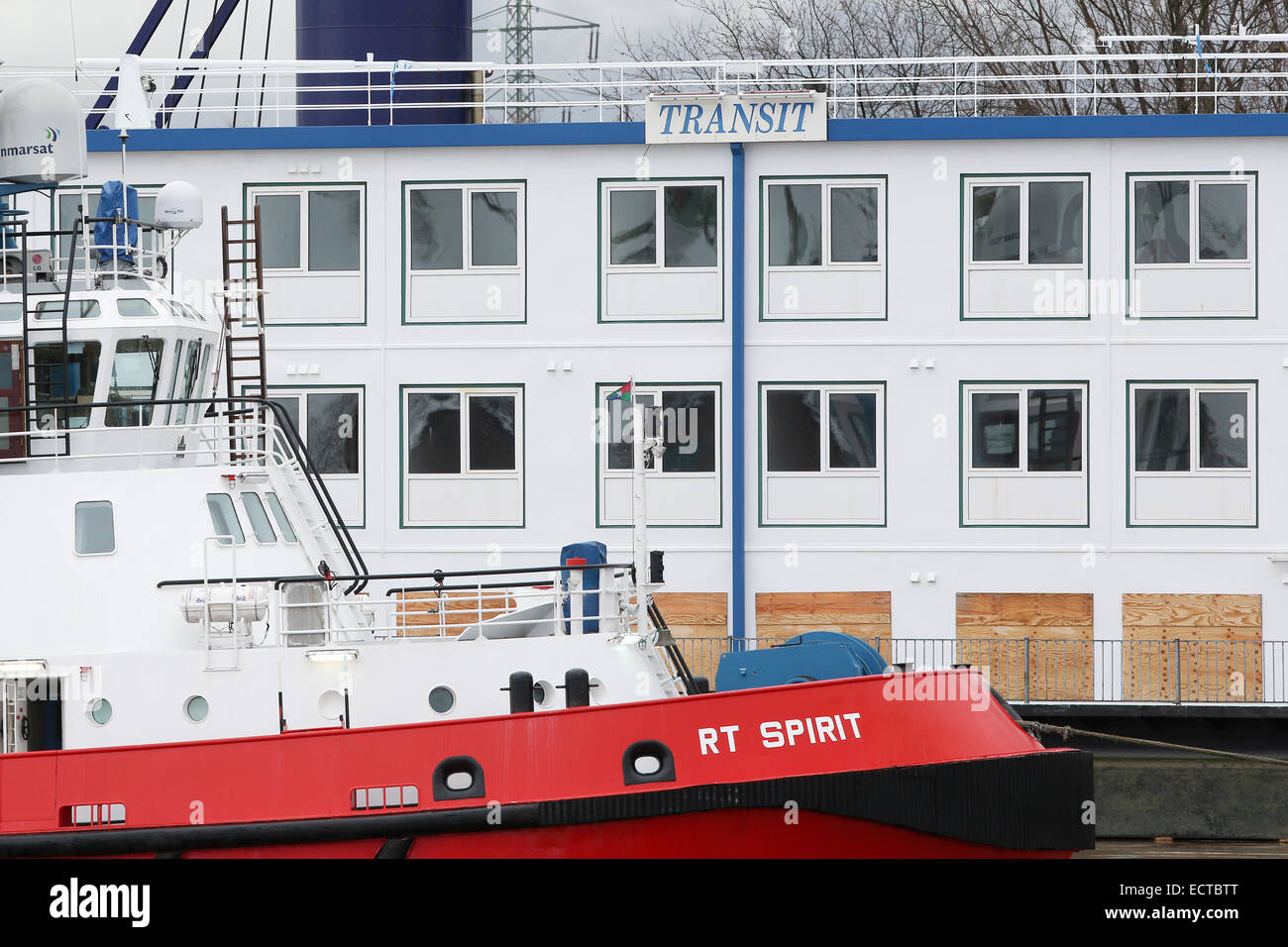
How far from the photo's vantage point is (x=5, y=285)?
44.3 ft

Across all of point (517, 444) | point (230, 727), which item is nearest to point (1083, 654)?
point (517, 444)

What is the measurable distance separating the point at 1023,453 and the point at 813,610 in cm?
302

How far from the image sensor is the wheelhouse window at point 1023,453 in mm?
19500

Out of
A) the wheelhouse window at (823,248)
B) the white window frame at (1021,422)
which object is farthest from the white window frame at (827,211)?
the white window frame at (1021,422)

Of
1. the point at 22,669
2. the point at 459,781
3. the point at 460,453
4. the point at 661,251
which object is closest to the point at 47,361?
the point at 22,669

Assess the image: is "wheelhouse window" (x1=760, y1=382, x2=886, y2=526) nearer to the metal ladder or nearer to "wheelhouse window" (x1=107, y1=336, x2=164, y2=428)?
"wheelhouse window" (x1=107, y1=336, x2=164, y2=428)

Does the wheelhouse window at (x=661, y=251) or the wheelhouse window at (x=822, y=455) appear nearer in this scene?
the wheelhouse window at (x=822, y=455)

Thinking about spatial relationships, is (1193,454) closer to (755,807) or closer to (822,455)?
(822,455)

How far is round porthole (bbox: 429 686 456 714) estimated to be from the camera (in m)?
12.0

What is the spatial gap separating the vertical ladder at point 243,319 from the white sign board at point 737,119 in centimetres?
493

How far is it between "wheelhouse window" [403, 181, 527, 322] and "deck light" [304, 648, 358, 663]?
857 centimetres

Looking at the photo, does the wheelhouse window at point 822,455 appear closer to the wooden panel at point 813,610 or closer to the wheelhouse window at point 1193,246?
the wooden panel at point 813,610

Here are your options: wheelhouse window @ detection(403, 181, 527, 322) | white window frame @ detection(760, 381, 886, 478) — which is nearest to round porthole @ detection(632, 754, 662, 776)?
white window frame @ detection(760, 381, 886, 478)

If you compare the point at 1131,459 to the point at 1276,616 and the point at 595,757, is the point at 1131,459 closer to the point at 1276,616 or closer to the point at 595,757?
the point at 1276,616
